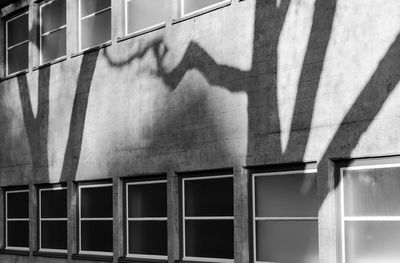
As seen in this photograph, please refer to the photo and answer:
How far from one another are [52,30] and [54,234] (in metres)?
4.43

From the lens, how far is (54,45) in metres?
19.0

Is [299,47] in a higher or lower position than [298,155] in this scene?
higher

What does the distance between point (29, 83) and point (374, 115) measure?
10579 mm

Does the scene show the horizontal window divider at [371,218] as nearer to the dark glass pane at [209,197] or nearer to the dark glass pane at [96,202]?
the dark glass pane at [209,197]

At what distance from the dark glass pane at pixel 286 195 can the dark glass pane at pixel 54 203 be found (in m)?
6.33

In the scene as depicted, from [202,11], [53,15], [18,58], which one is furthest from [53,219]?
[202,11]

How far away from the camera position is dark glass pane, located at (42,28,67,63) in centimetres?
1864

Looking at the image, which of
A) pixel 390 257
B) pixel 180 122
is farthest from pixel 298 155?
pixel 180 122

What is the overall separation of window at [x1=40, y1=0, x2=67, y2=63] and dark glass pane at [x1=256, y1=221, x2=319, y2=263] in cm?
745

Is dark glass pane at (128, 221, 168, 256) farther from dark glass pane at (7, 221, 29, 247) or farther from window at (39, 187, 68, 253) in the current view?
dark glass pane at (7, 221, 29, 247)

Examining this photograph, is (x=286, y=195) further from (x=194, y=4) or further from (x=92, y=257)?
(x=92, y=257)

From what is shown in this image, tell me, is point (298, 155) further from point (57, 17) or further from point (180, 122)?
point (57, 17)

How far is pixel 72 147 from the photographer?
58.0 feet

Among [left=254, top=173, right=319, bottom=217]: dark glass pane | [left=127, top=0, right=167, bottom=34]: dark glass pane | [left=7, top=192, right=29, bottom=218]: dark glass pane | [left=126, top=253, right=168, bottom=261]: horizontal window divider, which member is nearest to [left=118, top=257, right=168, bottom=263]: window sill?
[left=126, top=253, right=168, bottom=261]: horizontal window divider
